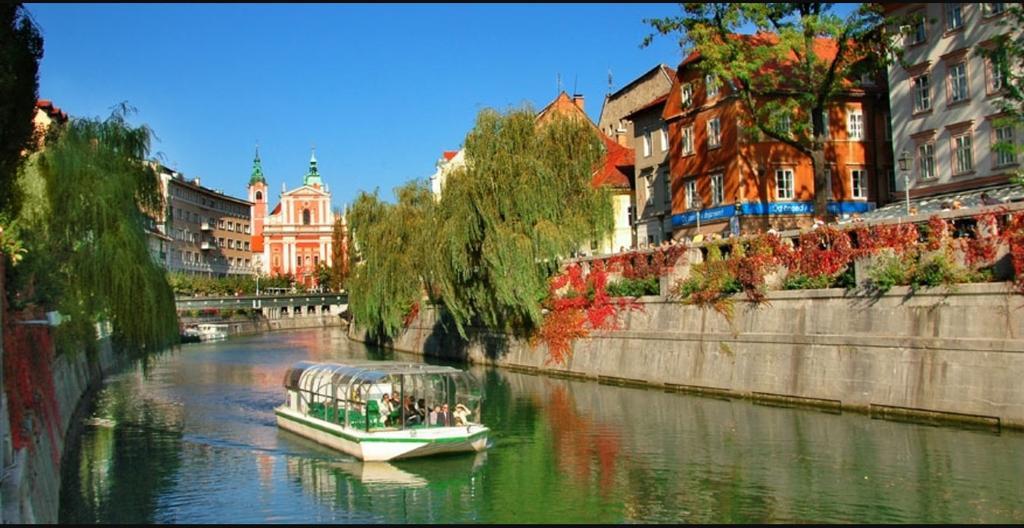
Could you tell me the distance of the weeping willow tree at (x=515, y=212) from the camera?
44.4m

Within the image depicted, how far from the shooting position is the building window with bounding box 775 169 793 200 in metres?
51.9

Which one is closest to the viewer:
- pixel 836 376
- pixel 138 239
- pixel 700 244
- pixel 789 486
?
pixel 789 486

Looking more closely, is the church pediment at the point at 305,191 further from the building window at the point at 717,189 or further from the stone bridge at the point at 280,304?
the building window at the point at 717,189

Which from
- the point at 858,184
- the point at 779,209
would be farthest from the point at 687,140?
the point at 858,184

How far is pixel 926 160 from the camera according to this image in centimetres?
4350

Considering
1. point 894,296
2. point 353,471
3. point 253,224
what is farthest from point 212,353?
point 253,224

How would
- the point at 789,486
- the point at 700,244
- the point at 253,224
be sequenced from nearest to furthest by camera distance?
1. the point at 789,486
2. the point at 700,244
3. the point at 253,224

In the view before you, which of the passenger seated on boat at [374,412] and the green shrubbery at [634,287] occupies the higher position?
the green shrubbery at [634,287]

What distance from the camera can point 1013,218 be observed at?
85.8ft

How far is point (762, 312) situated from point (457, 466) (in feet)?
47.4

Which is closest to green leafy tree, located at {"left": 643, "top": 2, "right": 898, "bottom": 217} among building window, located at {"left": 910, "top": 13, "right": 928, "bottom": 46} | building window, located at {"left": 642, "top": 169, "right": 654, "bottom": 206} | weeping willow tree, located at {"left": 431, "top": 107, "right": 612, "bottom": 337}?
building window, located at {"left": 910, "top": 13, "right": 928, "bottom": 46}

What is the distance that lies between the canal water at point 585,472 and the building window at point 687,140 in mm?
24063

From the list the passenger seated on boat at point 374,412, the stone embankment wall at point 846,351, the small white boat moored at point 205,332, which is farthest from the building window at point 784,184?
the small white boat moored at point 205,332

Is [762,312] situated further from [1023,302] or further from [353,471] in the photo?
[353,471]
